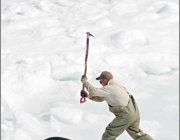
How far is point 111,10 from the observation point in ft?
39.8

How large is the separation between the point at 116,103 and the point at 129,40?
5.68 metres

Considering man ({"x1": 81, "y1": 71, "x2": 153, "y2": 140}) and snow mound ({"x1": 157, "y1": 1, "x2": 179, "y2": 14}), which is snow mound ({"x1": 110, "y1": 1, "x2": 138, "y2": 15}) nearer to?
snow mound ({"x1": 157, "y1": 1, "x2": 179, "y2": 14})

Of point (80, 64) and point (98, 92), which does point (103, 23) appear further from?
point (98, 92)

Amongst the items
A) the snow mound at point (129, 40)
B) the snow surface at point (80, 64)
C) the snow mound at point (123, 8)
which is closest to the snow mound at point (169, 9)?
the snow surface at point (80, 64)

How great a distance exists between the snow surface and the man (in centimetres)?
175

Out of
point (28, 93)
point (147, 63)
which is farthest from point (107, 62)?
point (28, 93)

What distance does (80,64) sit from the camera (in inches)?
313

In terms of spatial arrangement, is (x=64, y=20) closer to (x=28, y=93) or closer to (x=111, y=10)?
(x=111, y=10)

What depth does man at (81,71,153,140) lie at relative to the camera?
3.39 meters

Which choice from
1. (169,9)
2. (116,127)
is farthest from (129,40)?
(116,127)

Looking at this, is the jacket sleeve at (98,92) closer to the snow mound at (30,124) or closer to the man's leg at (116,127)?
the man's leg at (116,127)

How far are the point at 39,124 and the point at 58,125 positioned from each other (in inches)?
11.7

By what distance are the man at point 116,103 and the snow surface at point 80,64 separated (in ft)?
5.75

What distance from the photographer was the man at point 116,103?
3.39 metres
